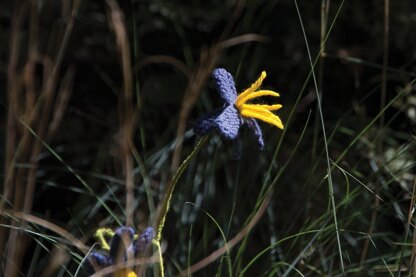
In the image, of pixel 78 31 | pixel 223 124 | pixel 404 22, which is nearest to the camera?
pixel 223 124

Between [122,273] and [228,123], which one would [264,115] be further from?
[122,273]

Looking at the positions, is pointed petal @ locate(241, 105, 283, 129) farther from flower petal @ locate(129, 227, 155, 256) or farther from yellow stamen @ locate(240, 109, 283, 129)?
flower petal @ locate(129, 227, 155, 256)

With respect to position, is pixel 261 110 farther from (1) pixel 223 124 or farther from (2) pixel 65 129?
(2) pixel 65 129

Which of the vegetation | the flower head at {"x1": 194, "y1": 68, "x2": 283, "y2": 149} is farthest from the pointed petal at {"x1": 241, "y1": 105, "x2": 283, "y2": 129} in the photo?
the vegetation

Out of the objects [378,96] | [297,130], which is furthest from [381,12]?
[297,130]

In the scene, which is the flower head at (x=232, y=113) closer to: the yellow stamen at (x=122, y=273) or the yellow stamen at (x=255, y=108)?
the yellow stamen at (x=255, y=108)

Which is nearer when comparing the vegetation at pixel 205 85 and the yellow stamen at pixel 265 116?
the yellow stamen at pixel 265 116

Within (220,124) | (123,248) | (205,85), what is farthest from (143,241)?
(205,85)

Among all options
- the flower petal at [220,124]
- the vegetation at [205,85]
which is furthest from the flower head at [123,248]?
the vegetation at [205,85]
